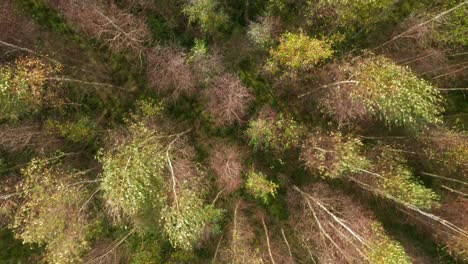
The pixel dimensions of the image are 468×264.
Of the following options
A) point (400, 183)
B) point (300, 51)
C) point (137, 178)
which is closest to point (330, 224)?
point (400, 183)

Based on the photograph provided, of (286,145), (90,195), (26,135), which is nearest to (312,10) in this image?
(286,145)

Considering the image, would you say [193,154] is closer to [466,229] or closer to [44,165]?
[44,165]

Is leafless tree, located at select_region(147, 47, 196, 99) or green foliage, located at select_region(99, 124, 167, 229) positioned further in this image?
leafless tree, located at select_region(147, 47, 196, 99)

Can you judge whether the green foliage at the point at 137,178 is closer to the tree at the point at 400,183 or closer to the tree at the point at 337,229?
the tree at the point at 337,229

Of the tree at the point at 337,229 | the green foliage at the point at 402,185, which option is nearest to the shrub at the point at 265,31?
the tree at the point at 337,229

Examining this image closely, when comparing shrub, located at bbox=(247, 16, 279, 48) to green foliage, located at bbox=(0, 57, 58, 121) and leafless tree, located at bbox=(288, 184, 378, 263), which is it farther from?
green foliage, located at bbox=(0, 57, 58, 121)

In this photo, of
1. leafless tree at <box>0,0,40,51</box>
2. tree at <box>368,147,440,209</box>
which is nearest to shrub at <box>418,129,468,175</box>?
tree at <box>368,147,440,209</box>
